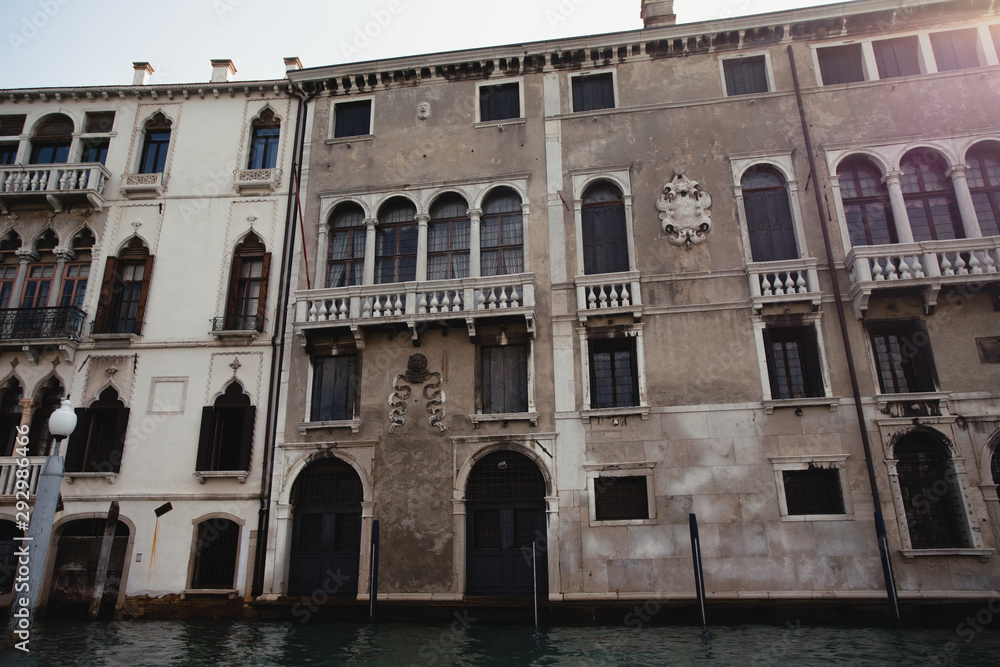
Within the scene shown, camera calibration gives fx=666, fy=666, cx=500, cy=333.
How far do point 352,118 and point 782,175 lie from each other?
1258 centimetres

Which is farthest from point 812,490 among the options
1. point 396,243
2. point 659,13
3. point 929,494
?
point 659,13

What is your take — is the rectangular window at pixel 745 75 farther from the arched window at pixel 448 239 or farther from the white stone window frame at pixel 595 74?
the arched window at pixel 448 239

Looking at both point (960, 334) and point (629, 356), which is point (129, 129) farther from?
point (960, 334)

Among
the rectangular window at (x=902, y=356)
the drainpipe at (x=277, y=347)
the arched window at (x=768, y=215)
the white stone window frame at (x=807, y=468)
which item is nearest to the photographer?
the white stone window frame at (x=807, y=468)

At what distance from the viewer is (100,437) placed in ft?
60.0

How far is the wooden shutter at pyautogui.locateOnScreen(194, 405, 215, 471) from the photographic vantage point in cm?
1739

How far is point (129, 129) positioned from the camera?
20.8 m

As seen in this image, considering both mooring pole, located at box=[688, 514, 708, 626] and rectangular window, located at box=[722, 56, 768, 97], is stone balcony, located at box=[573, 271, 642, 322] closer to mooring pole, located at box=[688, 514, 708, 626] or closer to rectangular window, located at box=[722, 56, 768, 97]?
mooring pole, located at box=[688, 514, 708, 626]

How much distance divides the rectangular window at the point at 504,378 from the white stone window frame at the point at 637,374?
4.92 ft

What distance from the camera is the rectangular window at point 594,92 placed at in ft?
62.7

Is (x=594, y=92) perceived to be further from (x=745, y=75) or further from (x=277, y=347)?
(x=277, y=347)

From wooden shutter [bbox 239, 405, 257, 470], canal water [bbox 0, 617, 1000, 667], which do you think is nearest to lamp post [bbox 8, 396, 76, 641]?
canal water [bbox 0, 617, 1000, 667]

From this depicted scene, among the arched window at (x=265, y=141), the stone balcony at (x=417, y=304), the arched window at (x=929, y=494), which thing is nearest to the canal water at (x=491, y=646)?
the arched window at (x=929, y=494)

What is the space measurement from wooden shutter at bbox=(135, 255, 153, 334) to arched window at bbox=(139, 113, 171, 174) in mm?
3305
